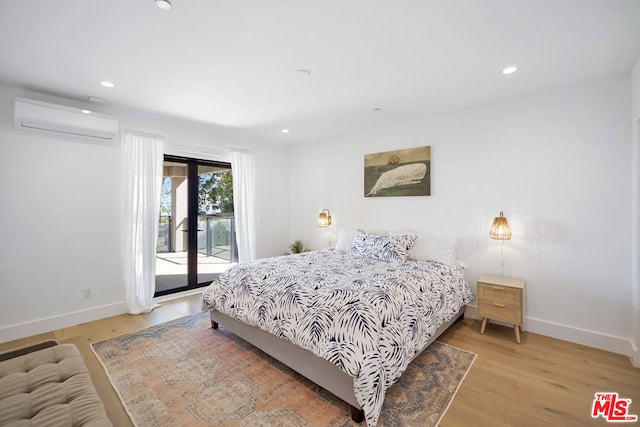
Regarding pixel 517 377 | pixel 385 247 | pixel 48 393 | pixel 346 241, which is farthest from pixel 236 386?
pixel 346 241

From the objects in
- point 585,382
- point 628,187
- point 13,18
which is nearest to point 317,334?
point 585,382

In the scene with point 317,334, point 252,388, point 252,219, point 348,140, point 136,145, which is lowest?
point 252,388

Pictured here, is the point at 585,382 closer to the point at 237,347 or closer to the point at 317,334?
the point at 317,334

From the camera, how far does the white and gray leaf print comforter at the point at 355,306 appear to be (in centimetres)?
174

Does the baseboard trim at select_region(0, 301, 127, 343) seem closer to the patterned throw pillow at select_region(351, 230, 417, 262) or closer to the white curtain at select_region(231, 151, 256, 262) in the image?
the white curtain at select_region(231, 151, 256, 262)

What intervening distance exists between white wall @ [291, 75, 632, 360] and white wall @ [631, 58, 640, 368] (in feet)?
0.22

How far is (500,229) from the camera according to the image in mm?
2996

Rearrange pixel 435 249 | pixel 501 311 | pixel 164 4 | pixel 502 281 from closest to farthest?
pixel 164 4, pixel 501 311, pixel 502 281, pixel 435 249

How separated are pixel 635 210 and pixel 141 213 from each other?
5.28m

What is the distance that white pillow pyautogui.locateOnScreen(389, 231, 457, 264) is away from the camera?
3.23 m

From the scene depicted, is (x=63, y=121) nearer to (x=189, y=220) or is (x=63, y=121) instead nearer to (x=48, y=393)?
(x=189, y=220)

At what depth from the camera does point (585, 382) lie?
2148 mm

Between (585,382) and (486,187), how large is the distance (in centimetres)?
198

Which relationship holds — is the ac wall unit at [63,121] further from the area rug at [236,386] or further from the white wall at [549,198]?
the white wall at [549,198]
